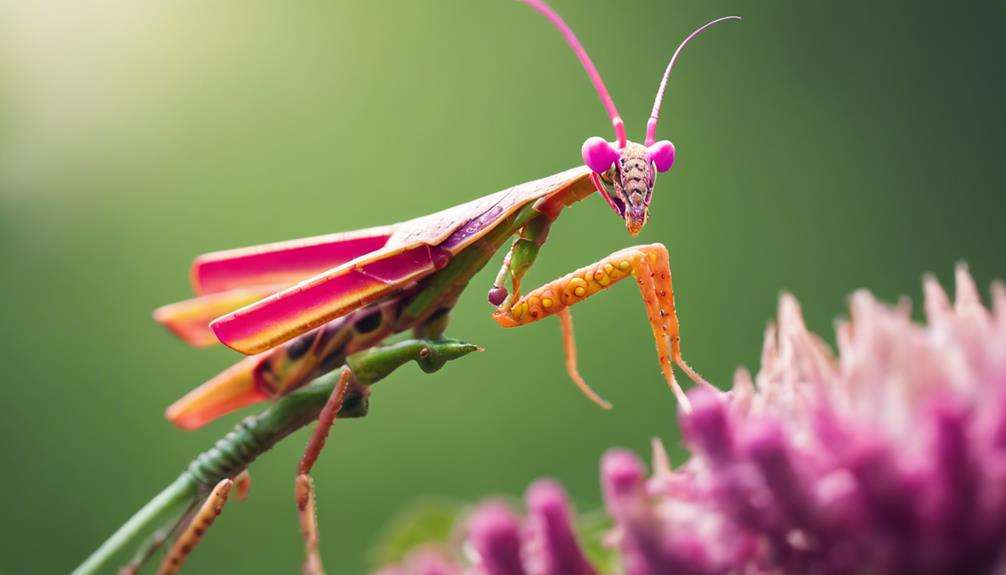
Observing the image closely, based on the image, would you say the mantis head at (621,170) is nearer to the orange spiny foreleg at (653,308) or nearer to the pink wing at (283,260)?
the orange spiny foreleg at (653,308)

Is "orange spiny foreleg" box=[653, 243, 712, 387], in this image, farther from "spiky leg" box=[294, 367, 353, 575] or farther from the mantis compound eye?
"spiky leg" box=[294, 367, 353, 575]

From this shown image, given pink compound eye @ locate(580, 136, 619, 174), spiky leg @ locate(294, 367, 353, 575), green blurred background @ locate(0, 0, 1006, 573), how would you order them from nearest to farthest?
spiky leg @ locate(294, 367, 353, 575) → pink compound eye @ locate(580, 136, 619, 174) → green blurred background @ locate(0, 0, 1006, 573)

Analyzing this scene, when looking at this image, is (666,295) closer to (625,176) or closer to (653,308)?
(653,308)

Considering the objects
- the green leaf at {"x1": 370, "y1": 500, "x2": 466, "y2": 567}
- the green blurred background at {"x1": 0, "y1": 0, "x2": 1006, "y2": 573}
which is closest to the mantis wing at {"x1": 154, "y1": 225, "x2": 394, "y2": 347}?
the green leaf at {"x1": 370, "y1": 500, "x2": 466, "y2": 567}

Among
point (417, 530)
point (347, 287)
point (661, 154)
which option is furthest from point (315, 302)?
point (661, 154)

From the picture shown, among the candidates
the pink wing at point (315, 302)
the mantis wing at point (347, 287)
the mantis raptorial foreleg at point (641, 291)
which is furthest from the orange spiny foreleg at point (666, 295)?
the pink wing at point (315, 302)

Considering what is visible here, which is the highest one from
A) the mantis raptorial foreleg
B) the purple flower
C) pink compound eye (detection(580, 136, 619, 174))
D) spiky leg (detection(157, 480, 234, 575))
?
pink compound eye (detection(580, 136, 619, 174))

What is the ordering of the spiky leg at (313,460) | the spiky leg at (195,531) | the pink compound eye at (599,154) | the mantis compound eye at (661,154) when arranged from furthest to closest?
1. the mantis compound eye at (661,154)
2. the pink compound eye at (599,154)
3. the spiky leg at (195,531)
4. the spiky leg at (313,460)

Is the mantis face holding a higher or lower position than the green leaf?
higher
